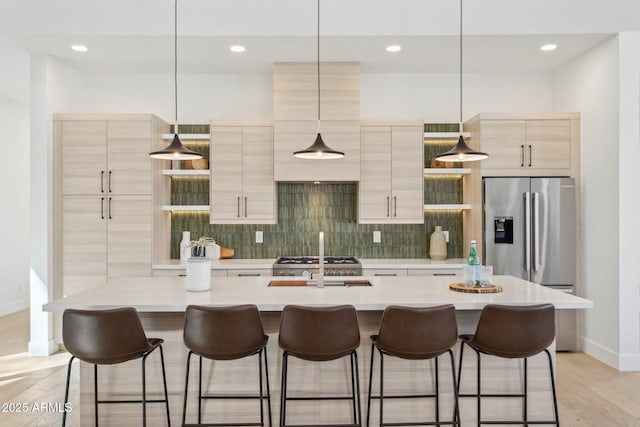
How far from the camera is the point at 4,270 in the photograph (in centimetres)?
618

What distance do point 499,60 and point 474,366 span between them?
10.9 ft

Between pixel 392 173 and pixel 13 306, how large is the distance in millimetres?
5676

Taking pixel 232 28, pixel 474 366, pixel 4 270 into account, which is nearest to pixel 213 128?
pixel 232 28

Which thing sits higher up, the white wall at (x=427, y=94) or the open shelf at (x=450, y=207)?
the white wall at (x=427, y=94)

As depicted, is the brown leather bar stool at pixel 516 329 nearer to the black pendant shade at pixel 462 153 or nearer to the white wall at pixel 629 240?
the black pendant shade at pixel 462 153

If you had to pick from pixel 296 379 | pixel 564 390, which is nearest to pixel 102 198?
pixel 296 379

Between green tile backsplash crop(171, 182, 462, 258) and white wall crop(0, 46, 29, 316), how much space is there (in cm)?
293

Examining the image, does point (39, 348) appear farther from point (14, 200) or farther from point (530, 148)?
point (530, 148)

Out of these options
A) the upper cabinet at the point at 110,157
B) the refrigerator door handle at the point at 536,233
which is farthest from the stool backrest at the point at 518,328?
the upper cabinet at the point at 110,157

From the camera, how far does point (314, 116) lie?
4.64 metres

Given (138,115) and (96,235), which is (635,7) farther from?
(96,235)

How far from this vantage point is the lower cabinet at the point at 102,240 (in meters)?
4.53

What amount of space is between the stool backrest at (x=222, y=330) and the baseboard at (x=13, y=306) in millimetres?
5230

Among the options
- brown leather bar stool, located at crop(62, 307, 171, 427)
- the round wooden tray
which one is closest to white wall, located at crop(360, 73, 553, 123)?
the round wooden tray
